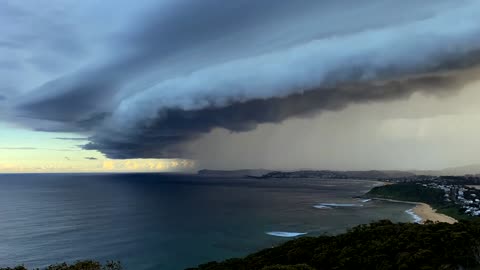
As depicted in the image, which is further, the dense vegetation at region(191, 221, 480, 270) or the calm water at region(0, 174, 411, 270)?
the calm water at region(0, 174, 411, 270)

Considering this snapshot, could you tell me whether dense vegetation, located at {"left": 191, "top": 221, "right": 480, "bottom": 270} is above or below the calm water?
above

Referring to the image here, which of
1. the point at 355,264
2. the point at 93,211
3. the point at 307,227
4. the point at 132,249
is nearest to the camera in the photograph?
the point at 355,264

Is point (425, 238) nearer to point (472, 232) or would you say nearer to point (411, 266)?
point (472, 232)

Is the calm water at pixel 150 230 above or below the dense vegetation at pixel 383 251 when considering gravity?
below

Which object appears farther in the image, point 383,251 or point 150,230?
point 150,230

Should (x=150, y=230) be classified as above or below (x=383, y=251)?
below

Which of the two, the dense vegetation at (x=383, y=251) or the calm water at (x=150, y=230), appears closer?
the dense vegetation at (x=383, y=251)

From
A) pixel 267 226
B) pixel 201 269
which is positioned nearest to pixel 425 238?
pixel 201 269

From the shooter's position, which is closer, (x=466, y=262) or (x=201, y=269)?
(x=466, y=262)
